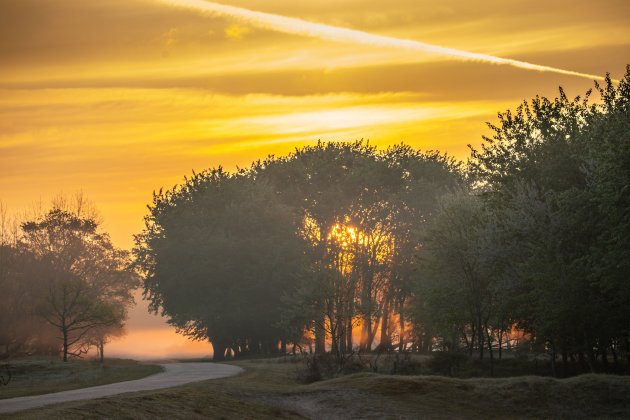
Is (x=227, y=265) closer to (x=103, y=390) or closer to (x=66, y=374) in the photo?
(x=66, y=374)

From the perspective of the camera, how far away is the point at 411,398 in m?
41.2

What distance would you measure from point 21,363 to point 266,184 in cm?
4183

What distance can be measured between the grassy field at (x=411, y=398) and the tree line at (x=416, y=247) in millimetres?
7082

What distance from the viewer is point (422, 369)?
58281 millimetres

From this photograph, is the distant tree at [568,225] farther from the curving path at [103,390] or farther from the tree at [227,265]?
the tree at [227,265]

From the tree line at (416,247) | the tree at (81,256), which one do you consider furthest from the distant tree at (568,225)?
the tree at (81,256)

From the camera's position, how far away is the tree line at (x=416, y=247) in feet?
166

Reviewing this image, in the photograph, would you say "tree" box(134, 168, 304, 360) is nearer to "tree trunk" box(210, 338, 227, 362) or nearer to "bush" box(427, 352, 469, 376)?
"tree trunk" box(210, 338, 227, 362)

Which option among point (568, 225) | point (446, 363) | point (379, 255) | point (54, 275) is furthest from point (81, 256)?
point (568, 225)

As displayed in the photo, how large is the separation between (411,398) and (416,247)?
5372 centimetres

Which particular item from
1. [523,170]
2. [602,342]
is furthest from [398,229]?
[602,342]

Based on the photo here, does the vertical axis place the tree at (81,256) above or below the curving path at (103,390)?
above

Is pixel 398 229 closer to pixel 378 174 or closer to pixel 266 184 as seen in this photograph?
pixel 378 174

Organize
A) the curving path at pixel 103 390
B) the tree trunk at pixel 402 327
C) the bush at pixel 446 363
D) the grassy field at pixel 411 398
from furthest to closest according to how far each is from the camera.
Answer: the tree trunk at pixel 402 327 → the bush at pixel 446 363 → the grassy field at pixel 411 398 → the curving path at pixel 103 390
